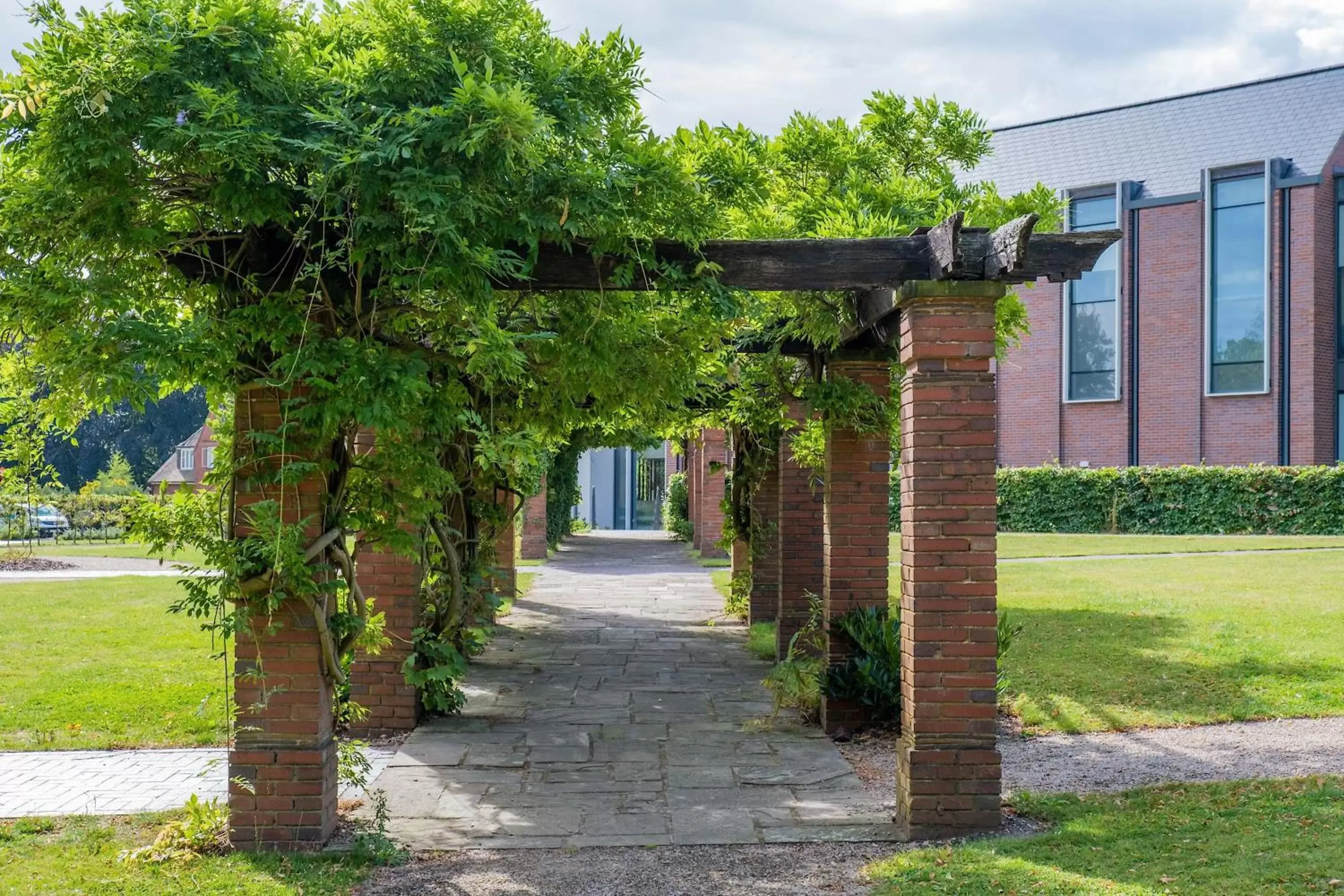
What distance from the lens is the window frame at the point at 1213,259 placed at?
2523cm

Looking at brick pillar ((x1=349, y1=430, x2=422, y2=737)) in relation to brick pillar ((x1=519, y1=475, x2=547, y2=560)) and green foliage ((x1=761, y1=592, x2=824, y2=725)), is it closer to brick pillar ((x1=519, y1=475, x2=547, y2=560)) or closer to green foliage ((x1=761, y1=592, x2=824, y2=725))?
green foliage ((x1=761, y1=592, x2=824, y2=725))

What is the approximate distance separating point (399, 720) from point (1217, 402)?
23.6 m

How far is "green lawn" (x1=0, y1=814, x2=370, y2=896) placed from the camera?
174 inches

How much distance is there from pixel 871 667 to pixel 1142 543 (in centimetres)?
1628

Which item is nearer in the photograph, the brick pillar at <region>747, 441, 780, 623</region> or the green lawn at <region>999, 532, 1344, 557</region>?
the brick pillar at <region>747, 441, 780, 623</region>

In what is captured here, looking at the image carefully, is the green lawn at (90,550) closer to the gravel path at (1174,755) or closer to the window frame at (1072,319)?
the gravel path at (1174,755)

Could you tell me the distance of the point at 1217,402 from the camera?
26.0 meters

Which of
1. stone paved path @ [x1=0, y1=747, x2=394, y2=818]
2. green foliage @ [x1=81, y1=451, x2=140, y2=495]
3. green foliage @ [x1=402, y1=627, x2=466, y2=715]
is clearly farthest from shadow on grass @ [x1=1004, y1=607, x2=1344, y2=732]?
green foliage @ [x1=81, y1=451, x2=140, y2=495]

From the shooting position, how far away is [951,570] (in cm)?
517

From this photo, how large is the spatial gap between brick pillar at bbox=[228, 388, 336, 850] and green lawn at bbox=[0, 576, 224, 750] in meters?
0.34

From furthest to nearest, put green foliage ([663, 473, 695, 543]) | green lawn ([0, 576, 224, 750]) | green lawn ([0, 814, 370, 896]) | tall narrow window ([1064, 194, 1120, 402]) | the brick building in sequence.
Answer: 1. green foliage ([663, 473, 695, 543])
2. tall narrow window ([1064, 194, 1120, 402])
3. the brick building
4. green lawn ([0, 576, 224, 750])
5. green lawn ([0, 814, 370, 896])

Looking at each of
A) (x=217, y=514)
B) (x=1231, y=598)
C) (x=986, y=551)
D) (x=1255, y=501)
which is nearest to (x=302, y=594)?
(x=217, y=514)

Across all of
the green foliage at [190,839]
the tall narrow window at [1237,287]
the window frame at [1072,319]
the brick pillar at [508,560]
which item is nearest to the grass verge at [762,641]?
Answer: the brick pillar at [508,560]

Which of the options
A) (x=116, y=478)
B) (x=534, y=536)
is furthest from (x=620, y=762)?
(x=116, y=478)
